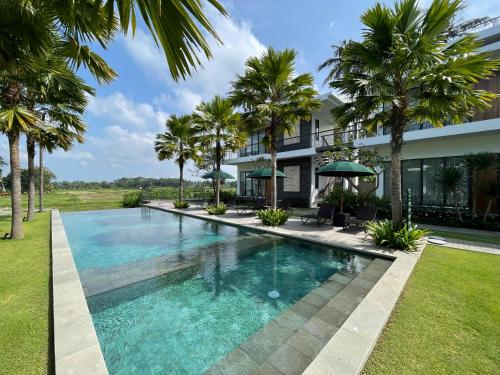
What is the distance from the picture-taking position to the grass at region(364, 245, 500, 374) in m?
2.30

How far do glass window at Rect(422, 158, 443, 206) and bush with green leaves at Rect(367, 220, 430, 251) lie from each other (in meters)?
6.84

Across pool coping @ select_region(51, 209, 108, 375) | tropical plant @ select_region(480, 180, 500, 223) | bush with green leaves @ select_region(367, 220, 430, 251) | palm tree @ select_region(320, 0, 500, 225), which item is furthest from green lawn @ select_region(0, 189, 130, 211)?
tropical plant @ select_region(480, 180, 500, 223)

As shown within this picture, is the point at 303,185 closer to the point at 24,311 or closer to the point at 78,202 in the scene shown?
the point at 24,311

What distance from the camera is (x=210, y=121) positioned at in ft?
43.3

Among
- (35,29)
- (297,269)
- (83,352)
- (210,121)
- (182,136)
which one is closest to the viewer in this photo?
(83,352)

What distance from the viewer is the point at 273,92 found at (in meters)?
9.77

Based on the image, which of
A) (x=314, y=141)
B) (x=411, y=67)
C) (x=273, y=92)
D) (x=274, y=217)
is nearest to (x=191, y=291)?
(x=274, y=217)

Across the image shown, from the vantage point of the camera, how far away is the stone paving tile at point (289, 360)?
7.64 feet

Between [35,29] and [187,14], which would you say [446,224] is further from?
[35,29]

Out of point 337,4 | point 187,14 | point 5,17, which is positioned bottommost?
point 187,14

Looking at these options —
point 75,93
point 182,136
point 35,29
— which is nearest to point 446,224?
point 35,29

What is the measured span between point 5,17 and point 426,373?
665 centimetres

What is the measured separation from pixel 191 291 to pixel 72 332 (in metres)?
2.10

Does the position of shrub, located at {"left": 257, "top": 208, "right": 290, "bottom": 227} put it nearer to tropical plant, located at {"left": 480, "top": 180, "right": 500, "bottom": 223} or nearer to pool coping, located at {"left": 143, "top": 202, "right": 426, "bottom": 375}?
pool coping, located at {"left": 143, "top": 202, "right": 426, "bottom": 375}
